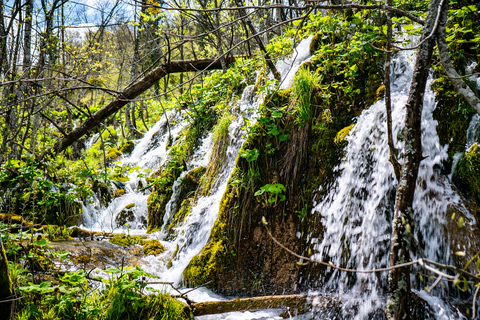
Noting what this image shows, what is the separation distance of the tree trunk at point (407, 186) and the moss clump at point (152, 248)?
4.05 metres

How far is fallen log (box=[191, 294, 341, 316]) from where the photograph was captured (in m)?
2.77

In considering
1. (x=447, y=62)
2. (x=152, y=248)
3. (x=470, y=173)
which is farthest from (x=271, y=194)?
(x=152, y=248)

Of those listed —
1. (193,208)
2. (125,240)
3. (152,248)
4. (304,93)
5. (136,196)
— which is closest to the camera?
(304,93)

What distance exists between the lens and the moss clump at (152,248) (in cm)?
497

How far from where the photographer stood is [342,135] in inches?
145

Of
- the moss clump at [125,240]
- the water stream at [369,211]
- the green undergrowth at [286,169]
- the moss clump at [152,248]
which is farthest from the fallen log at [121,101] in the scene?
the water stream at [369,211]

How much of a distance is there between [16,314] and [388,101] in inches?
131

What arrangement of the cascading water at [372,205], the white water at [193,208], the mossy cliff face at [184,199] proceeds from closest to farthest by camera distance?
the cascading water at [372,205]
the white water at [193,208]
the mossy cliff face at [184,199]

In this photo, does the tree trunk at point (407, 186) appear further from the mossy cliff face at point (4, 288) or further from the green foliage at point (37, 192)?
the green foliage at point (37, 192)

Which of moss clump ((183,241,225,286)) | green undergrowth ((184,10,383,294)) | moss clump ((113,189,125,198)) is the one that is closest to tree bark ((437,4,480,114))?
green undergrowth ((184,10,383,294))

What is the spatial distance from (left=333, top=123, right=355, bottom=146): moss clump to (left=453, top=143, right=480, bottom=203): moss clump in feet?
4.05

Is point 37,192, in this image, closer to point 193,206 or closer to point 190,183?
point 190,183

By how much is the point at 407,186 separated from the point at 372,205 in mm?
1150

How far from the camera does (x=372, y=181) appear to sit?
3143 mm
